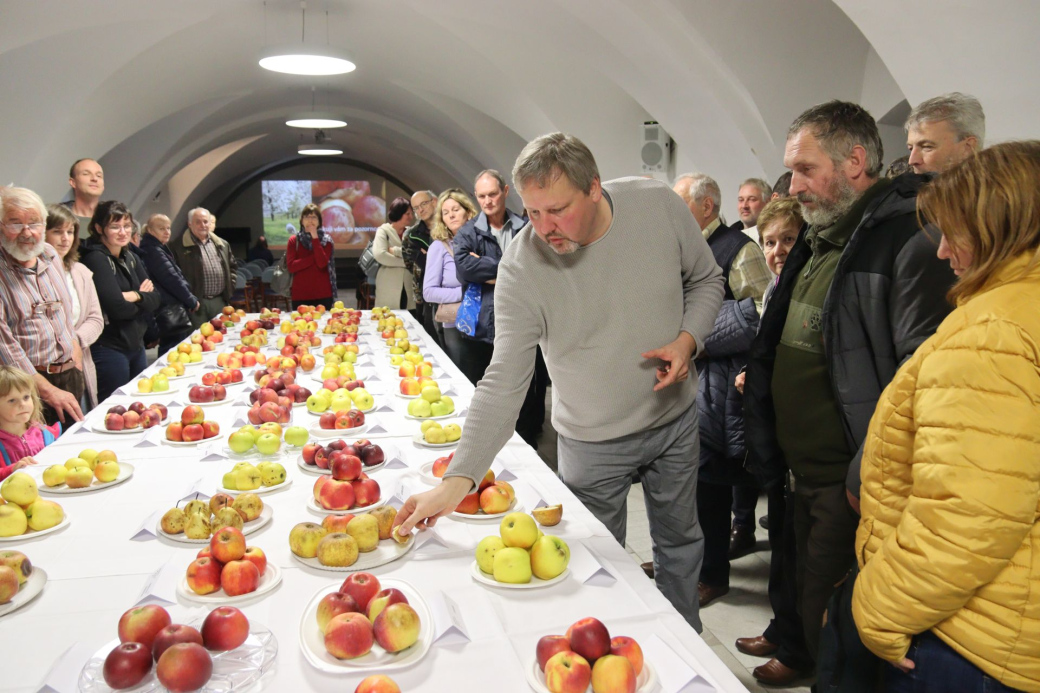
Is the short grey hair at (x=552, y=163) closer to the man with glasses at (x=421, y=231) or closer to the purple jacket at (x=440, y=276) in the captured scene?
the purple jacket at (x=440, y=276)

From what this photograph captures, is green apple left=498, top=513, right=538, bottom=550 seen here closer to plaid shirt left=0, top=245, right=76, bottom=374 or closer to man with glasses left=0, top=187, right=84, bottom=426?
man with glasses left=0, top=187, right=84, bottom=426

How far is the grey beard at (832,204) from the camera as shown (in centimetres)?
191

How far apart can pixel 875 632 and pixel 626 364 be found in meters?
0.97

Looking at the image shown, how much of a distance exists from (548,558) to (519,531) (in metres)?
0.08

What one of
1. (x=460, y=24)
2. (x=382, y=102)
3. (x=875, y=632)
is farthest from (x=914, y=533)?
(x=382, y=102)

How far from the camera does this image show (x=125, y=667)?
45.6 inches

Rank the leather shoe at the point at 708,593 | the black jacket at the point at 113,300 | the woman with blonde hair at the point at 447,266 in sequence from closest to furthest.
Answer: the leather shoe at the point at 708,593, the black jacket at the point at 113,300, the woman with blonde hair at the point at 447,266

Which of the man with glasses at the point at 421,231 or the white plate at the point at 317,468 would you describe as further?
the man with glasses at the point at 421,231

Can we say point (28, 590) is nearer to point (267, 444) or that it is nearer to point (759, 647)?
point (267, 444)

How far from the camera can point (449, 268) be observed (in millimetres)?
5020

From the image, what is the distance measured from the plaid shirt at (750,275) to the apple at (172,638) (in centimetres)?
229

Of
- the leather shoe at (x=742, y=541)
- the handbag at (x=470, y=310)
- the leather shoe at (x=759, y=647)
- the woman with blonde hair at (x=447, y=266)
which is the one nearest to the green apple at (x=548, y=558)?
the leather shoe at (x=759, y=647)

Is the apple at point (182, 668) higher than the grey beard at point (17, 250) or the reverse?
the reverse

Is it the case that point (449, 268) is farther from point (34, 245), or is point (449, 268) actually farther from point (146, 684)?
point (146, 684)
